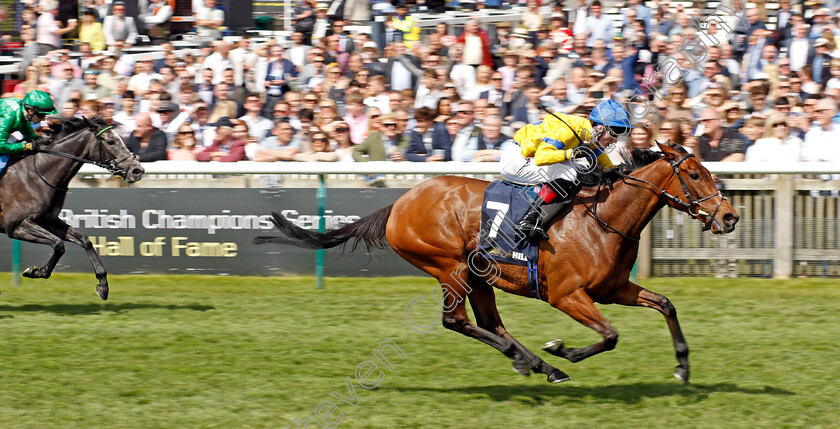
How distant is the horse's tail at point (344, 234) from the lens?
18.6ft

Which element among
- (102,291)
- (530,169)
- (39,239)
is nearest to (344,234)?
(530,169)

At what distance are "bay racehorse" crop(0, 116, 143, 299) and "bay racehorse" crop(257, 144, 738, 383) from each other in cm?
312

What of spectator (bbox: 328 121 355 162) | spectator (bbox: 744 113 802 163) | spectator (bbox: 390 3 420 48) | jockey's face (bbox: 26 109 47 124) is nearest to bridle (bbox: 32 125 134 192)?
jockey's face (bbox: 26 109 47 124)

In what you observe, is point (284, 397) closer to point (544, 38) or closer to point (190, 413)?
point (190, 413)

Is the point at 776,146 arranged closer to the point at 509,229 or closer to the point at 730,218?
the point at 730,218

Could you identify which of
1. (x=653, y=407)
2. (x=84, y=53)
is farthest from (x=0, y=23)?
(x=653, y=407)

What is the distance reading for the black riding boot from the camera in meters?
5.07

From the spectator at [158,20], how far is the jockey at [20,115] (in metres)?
5.03

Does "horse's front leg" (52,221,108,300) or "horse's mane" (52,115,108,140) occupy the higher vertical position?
"horse's mane" (52,115,108,140)

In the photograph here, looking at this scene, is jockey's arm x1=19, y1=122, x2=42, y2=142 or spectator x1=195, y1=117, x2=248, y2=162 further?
spectator x1=195, y1=117, x2=248, y2=162

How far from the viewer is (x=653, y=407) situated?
187 inches

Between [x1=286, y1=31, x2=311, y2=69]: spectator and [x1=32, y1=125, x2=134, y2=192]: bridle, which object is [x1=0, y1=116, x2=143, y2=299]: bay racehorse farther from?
[x1=286, y1=31, x2=311, y2=69]: spectator

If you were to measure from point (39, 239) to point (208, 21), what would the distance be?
551cm

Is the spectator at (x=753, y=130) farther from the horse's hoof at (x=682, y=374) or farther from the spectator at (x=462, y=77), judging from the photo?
the horse's hoof at (x=682, y=374)
